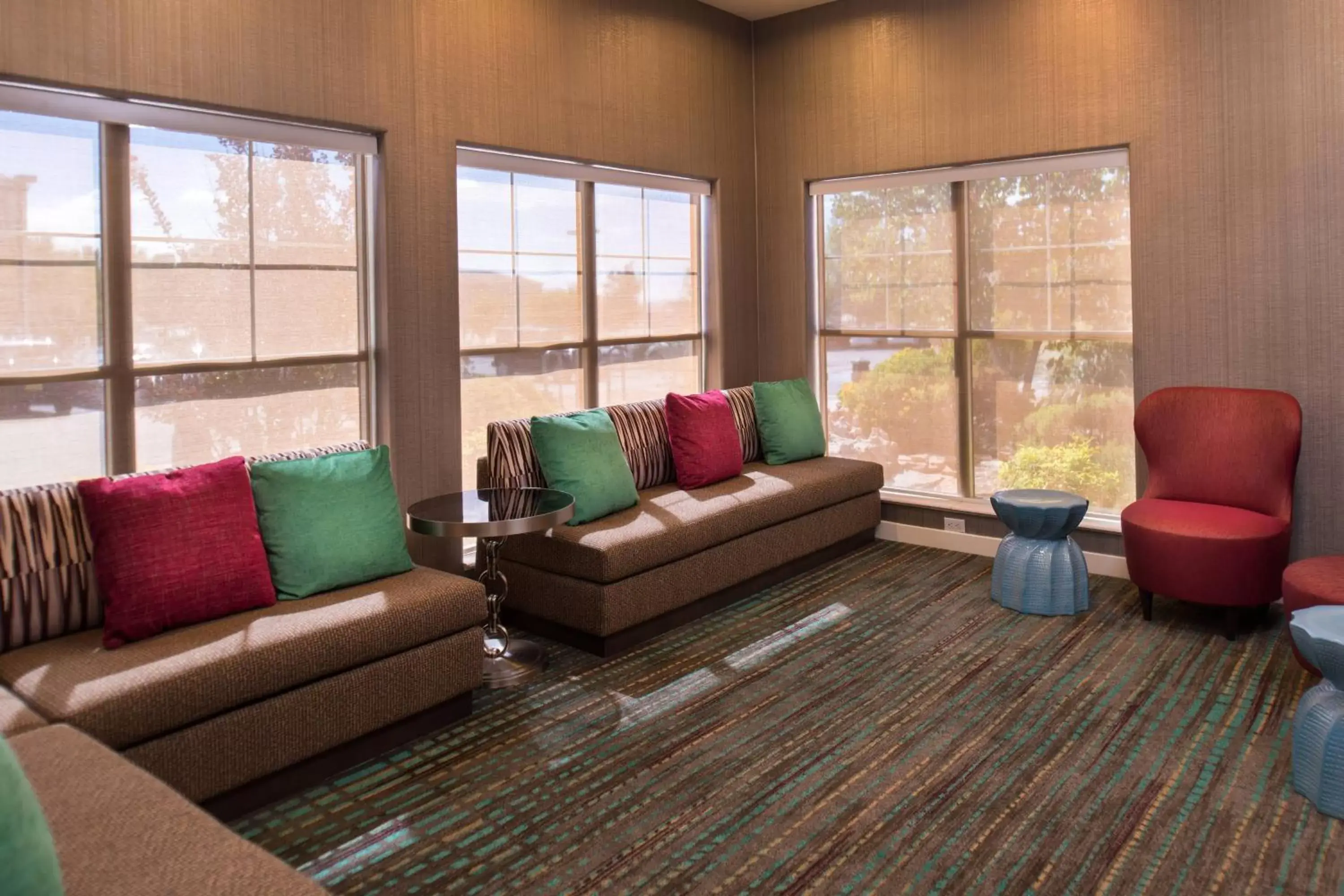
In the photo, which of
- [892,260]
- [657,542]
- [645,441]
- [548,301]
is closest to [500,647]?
[657,542]

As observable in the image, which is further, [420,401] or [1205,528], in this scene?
[420,401]

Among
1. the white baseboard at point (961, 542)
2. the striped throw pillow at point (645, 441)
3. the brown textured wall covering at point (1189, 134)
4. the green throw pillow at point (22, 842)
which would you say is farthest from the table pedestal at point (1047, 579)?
the green throw pillow at point (22, 842)

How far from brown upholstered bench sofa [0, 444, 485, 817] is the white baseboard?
3092mm

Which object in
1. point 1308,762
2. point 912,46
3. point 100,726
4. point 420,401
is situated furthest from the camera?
point 912,46

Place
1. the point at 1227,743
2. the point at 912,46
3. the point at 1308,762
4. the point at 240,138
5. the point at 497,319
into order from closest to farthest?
the point at 1308,762, the point at 1227,743, the point at 240,138, the point at 497,319, the point at 912,46

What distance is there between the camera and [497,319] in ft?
15.2

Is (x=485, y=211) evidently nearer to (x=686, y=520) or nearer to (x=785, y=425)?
(x=686, y=520)

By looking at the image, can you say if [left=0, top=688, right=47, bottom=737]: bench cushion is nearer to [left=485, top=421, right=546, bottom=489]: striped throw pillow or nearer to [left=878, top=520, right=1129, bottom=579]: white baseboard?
[left=485, top=421, right=546, bottom=489]: striped throw pillow

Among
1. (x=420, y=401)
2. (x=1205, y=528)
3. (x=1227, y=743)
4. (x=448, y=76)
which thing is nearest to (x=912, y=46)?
(x=448, y=76)

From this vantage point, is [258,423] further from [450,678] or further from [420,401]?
[450,678]

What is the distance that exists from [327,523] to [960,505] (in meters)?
3.54

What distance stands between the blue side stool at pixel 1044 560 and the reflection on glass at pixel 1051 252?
3.80 ft

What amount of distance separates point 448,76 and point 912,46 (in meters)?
2.65

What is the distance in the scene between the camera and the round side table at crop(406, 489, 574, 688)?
335 centimetres
